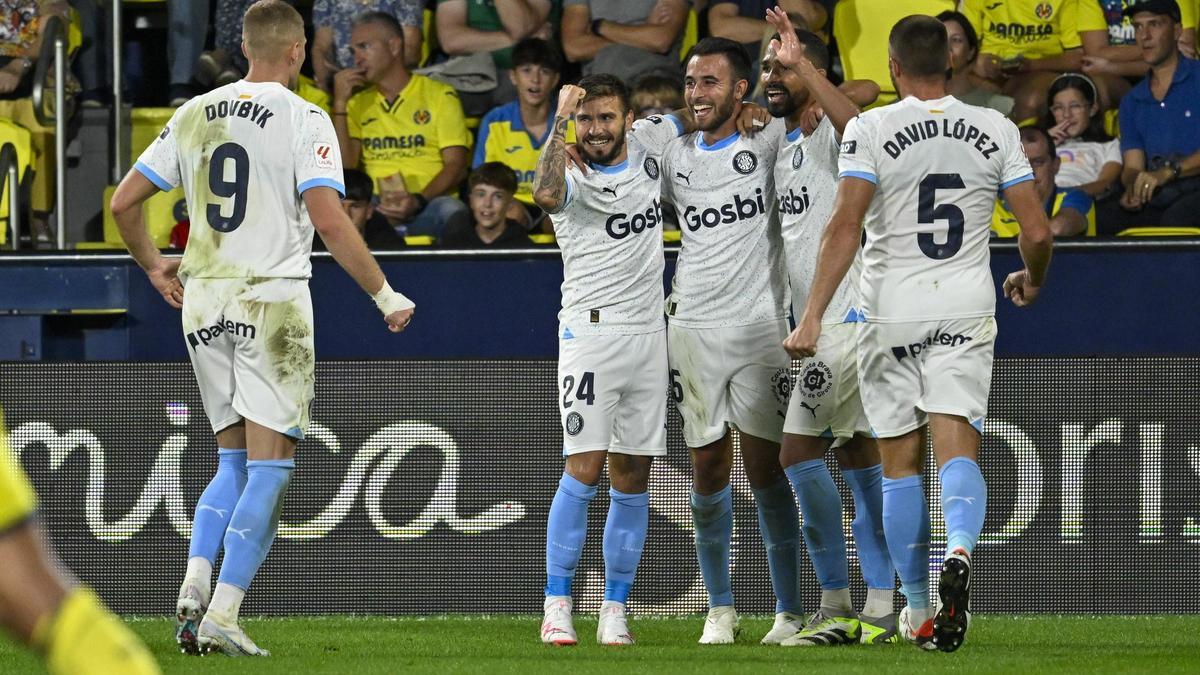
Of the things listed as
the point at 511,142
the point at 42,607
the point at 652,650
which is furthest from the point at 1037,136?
the point at 42,607

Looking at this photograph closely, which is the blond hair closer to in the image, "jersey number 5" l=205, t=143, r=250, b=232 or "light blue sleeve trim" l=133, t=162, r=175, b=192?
"jersey number 5" l=205, t=143, r=250, b=232

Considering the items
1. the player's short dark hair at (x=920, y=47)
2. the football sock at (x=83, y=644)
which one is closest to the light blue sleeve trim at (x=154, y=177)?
the player's short dark hair at (x=920, y=47)

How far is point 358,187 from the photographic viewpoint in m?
9.61

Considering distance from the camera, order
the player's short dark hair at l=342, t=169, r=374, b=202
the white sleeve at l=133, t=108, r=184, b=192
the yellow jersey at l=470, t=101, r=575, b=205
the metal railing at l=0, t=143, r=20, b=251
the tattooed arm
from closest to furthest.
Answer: the white sleeve at l=133, t=108, r=184, b=192, the tattooed arm, the metal railing at l=0, t=143, r=20, b=251, the player's short dark hair at l=342, t=169, r=374, b=202, the yellow jersey at l=470, t=101, r=575, b=205

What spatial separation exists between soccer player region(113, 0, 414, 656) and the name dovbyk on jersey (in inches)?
66.7

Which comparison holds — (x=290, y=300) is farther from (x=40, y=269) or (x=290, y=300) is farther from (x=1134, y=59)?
(x=1134, y=59)

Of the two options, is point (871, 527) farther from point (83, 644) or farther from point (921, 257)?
point (83, 644)

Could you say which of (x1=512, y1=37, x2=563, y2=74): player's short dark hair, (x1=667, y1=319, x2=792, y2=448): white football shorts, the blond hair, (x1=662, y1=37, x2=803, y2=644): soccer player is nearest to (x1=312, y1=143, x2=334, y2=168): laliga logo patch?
the blond hair

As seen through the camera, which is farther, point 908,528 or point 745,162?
point 745,162

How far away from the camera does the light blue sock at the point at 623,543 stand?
251 inches

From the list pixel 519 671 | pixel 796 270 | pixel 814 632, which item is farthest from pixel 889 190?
pixel 519 671

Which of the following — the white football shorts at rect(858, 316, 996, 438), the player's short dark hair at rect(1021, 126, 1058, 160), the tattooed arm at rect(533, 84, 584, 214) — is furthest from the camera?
the player's short dark hair at rect(1021, 126, 1058, 160)

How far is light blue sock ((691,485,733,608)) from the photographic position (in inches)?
Answer: 256

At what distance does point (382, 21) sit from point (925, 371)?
221 inches
